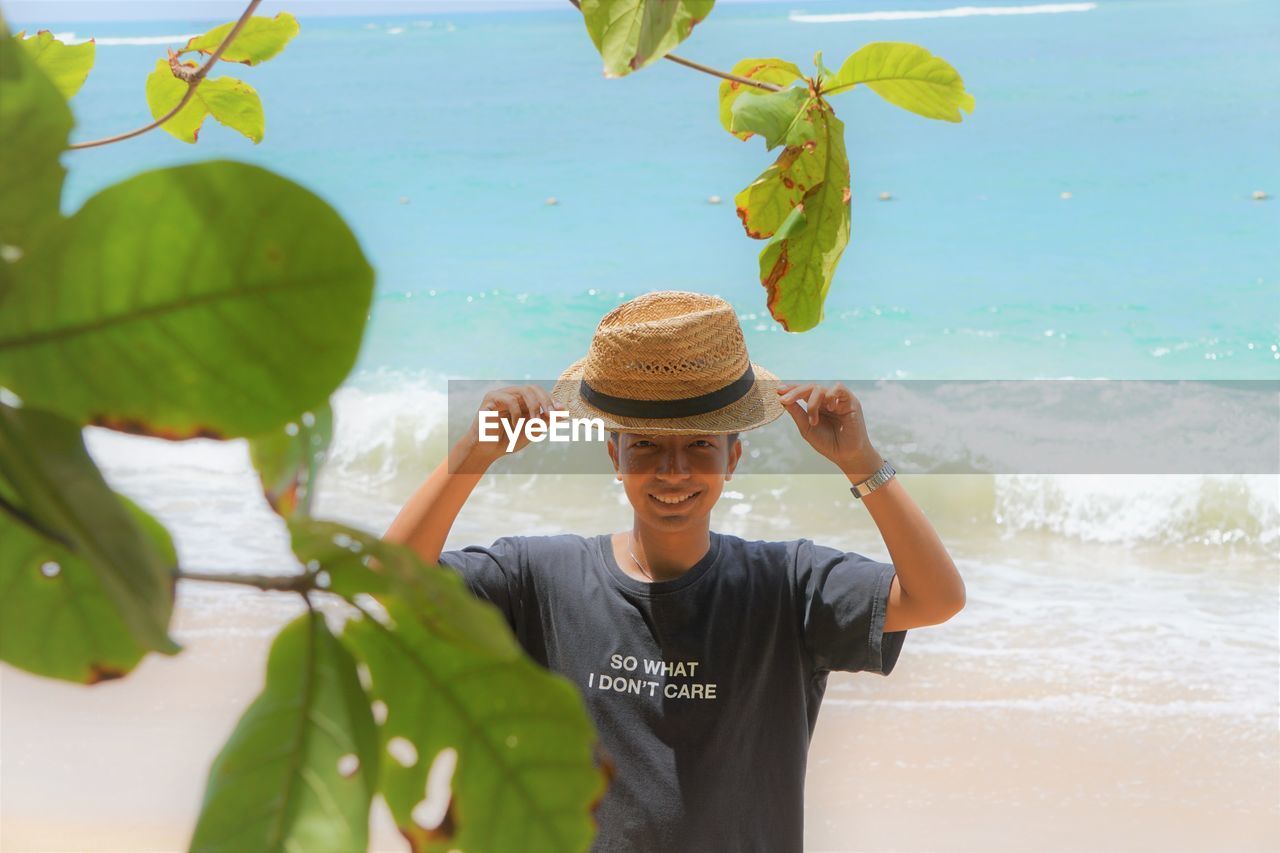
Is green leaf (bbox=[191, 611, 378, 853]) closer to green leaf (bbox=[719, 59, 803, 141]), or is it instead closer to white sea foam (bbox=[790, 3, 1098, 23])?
green leaf (bbox=[719, 59, 803, 141])

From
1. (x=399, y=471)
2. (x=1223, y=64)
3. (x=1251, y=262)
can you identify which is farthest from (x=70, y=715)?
(x=1223, y=64)

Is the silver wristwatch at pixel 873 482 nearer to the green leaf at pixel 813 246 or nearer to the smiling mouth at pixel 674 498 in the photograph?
the smiling mouth at pixel 674 498

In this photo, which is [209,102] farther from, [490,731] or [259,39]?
[490,731]

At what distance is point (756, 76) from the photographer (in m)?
0.80

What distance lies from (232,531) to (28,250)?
5467 mm

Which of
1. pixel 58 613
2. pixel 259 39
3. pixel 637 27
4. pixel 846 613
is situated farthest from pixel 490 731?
pixel 846 613

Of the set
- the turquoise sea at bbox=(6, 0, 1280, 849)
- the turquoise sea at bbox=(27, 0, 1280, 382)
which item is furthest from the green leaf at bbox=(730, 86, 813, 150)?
the turquoise sea at bbox=(27, 0, 1280, 382)

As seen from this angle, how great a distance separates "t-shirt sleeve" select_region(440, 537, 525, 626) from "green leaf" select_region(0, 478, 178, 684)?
1.45m

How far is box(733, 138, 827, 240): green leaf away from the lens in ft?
2.26

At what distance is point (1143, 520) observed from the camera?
18.6 feet

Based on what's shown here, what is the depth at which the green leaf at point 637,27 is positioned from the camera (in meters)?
0.44

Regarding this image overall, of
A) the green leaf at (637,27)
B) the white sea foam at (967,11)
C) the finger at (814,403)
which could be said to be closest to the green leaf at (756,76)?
the green leaf at (637,27)

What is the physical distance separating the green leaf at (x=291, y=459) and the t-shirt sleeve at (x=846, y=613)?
1.44 metres

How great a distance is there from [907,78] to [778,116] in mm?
85
